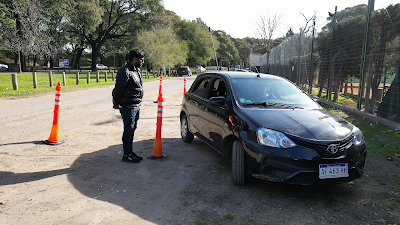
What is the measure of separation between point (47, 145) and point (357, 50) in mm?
9203

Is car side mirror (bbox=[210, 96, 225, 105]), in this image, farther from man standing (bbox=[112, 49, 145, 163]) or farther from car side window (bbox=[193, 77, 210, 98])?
man standing (bbox=[112, 49, 145, 163])

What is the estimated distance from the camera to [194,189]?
4.14m

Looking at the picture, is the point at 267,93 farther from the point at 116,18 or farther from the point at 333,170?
the point at 116,18

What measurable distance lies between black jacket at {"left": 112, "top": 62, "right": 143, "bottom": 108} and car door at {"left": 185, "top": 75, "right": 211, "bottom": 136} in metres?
1.22

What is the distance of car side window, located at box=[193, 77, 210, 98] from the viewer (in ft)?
19.3

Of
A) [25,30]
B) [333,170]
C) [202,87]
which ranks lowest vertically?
[333,170]

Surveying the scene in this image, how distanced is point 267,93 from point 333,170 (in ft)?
5.86

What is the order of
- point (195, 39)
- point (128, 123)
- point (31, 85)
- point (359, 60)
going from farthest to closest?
point (195, 39) < point (31, 85) < point (359, 60) < point (128, 123)

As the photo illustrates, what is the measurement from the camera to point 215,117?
5020 mm

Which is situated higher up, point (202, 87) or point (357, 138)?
point (202, 87)

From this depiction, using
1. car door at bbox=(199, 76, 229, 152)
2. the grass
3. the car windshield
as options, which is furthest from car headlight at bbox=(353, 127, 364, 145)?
the grass

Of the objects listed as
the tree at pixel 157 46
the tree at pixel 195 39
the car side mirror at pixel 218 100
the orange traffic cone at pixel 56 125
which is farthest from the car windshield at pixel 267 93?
the tree at pixel 195 39

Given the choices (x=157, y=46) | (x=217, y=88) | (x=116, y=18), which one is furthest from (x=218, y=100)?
(x=116, y=18)

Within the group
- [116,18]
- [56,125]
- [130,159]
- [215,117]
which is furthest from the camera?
[116,18]
